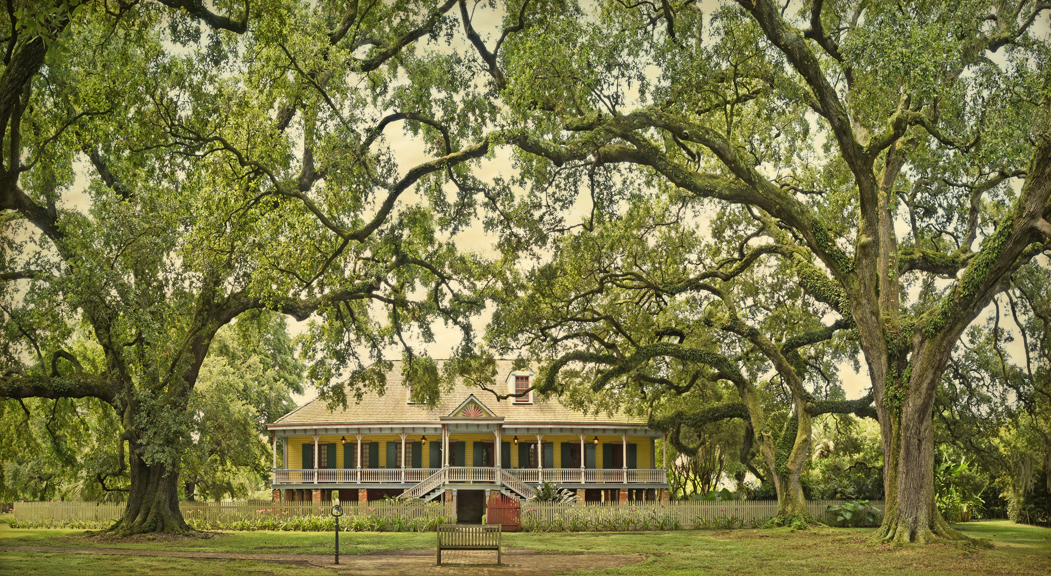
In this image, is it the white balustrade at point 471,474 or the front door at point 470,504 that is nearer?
the white balustrade at point 471,474

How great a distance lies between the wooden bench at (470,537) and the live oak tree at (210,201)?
7.13m

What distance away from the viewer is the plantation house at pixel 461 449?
121 ft

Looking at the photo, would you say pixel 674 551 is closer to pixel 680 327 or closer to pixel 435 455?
pixel 680 327

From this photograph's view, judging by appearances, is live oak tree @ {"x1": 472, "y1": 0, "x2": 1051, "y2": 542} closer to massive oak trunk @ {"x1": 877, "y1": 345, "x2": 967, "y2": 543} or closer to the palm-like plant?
massive oak trunk @ {"x1": 877, "y1": 345, "x2": 967, "y2": 543}

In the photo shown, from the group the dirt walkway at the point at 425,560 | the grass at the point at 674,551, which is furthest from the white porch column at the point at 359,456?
the dirt walkway at the point at 425,560

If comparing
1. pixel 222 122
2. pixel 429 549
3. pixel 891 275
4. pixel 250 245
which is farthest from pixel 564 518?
pixel 222 122

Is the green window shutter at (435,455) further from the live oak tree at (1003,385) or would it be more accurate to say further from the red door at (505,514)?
the live oak tree at (1003,385)

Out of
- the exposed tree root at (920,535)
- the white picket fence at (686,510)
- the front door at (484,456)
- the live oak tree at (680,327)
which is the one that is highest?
the live oak tree at (680,327)

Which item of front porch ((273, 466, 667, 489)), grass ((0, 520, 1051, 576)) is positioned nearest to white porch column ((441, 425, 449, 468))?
front porch ((273, 466, 667, 489))

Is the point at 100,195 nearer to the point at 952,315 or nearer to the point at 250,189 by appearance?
the point at 250,189

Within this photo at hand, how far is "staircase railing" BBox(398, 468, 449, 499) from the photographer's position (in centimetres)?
3575

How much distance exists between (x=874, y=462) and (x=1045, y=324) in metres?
15.7

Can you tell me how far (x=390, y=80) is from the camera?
2314 cm

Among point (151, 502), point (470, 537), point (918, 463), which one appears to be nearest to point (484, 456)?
point (151, 502)
